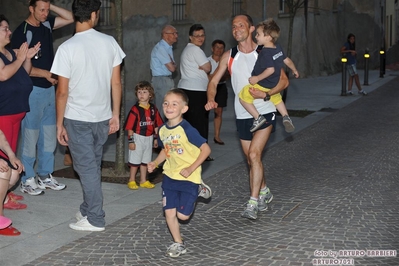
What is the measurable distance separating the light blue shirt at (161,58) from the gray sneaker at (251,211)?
3.66 metres

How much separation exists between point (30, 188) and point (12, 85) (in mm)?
1488

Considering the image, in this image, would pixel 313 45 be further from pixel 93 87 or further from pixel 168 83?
pixel 93 87

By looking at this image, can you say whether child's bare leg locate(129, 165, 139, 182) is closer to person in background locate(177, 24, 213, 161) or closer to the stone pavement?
the stone pavement

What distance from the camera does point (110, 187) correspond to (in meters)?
9.50

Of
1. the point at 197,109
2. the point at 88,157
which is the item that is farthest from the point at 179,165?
the point at 197,109

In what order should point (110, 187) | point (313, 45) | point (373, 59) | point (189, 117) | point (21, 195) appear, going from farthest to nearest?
point (373, 59) → point (313, 45) → point (189, 117) → point (110, 187) → point (21, 195)

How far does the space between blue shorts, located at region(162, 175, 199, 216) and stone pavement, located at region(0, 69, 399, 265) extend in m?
0.40

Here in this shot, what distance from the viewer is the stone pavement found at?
6.76 metres

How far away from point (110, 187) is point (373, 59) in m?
26.8

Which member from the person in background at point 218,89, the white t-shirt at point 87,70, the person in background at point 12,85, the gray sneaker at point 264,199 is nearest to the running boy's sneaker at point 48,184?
the person in background at point 12,85

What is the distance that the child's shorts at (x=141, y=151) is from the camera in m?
9.38

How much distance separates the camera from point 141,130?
9.37 m

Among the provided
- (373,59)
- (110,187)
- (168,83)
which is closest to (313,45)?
(373,59)

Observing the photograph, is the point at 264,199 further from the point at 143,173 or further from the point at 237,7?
the point at 237,7
